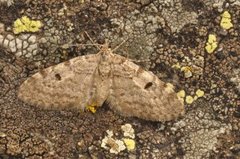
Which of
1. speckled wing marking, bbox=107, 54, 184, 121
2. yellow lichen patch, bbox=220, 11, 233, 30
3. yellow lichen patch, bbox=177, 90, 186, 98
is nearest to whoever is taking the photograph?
speckled wing marking, bbox=107, 54, 184, 121

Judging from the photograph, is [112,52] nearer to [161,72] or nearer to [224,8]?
[161,72]

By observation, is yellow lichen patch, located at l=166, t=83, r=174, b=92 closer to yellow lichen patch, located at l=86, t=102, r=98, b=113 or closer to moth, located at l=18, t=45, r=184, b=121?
moth, located at l=18, t=45, r=184, b=121

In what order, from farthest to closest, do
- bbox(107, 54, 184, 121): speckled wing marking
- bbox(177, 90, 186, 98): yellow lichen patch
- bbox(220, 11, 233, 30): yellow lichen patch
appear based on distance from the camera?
bbox(220, 11, 233, 30): yellow lichen patch → bbox(177, 90, 186, 98): yellow lichen patch → bbox(107, 54, 184, 121): speckled wing marking

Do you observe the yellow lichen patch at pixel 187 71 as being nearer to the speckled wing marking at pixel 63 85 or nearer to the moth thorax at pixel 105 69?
the moth thorax at pixel 105 69

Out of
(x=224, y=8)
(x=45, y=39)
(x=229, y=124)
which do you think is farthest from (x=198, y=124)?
(x=45, y=39)

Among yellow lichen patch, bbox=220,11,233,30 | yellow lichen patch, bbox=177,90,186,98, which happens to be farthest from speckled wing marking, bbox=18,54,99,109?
yellow lichen patch, bbox=220,11,233,30

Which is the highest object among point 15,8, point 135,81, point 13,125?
point 15,8
